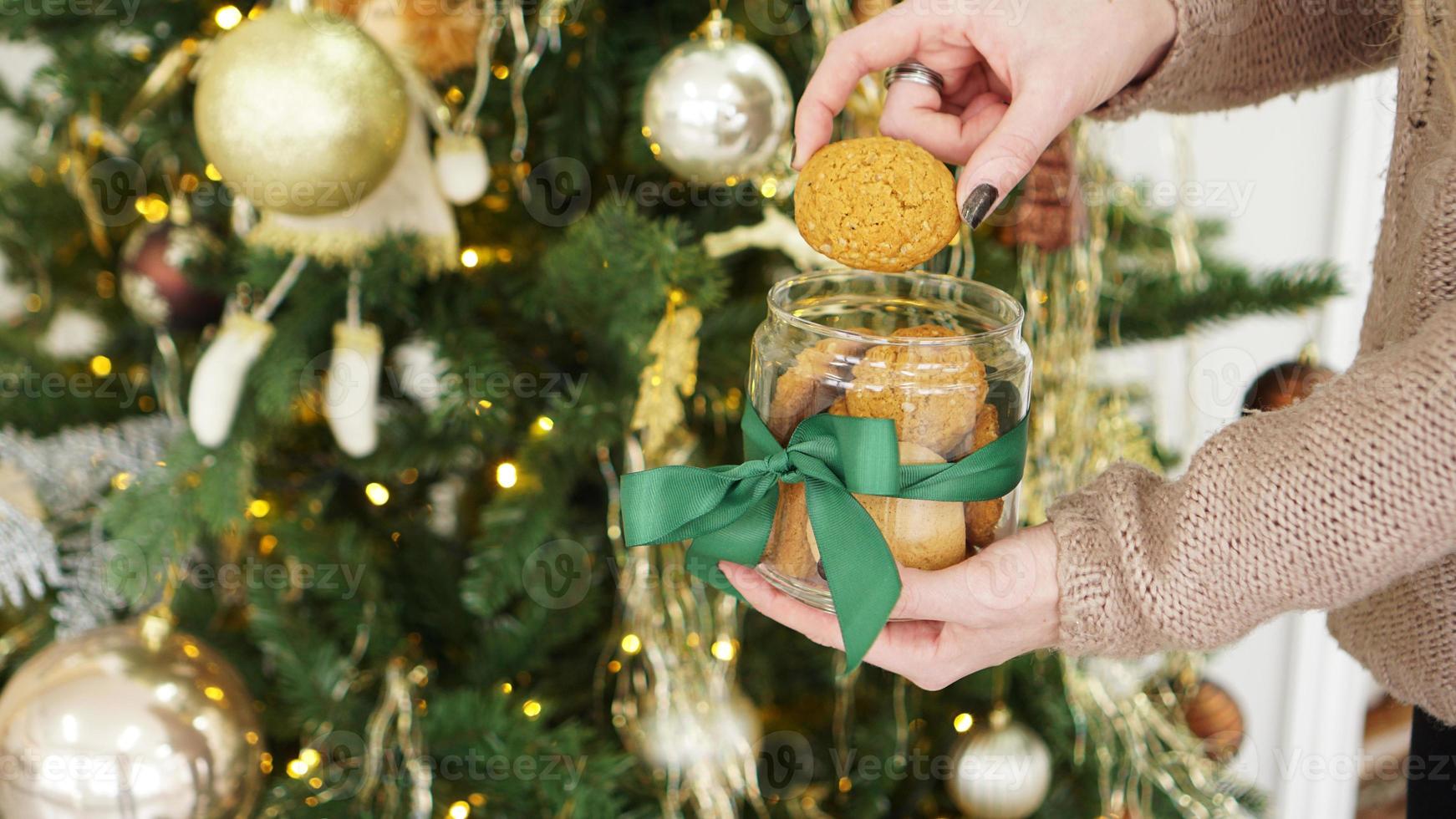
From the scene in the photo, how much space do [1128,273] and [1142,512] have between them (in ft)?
2.00

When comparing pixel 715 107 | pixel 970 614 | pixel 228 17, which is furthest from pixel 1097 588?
pixel 228 17

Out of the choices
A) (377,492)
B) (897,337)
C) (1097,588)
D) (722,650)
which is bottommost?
(722,650)

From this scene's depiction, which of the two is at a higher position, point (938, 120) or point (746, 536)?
point (938, 120)

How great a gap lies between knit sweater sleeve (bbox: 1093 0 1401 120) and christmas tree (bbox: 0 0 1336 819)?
18 cm

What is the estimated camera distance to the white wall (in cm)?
138

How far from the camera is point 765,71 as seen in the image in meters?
0.76

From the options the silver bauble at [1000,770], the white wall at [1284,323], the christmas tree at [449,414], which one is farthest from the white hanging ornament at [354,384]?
the white wall at [1284,323]

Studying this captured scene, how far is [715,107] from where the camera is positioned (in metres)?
0.74

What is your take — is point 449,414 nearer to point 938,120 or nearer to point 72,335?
point 938,120

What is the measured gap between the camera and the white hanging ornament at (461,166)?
0.79 metres

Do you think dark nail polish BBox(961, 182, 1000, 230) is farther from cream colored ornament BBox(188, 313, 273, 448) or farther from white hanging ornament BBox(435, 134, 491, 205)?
cream colored ornament BBox(188, 313, 273, 448)

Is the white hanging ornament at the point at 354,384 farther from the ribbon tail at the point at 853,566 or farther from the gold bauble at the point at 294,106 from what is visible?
the ribbon tail at the point at 853,566

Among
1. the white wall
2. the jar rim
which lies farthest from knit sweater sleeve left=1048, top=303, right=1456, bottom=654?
the white wall

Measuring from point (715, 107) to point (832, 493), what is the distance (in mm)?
329
